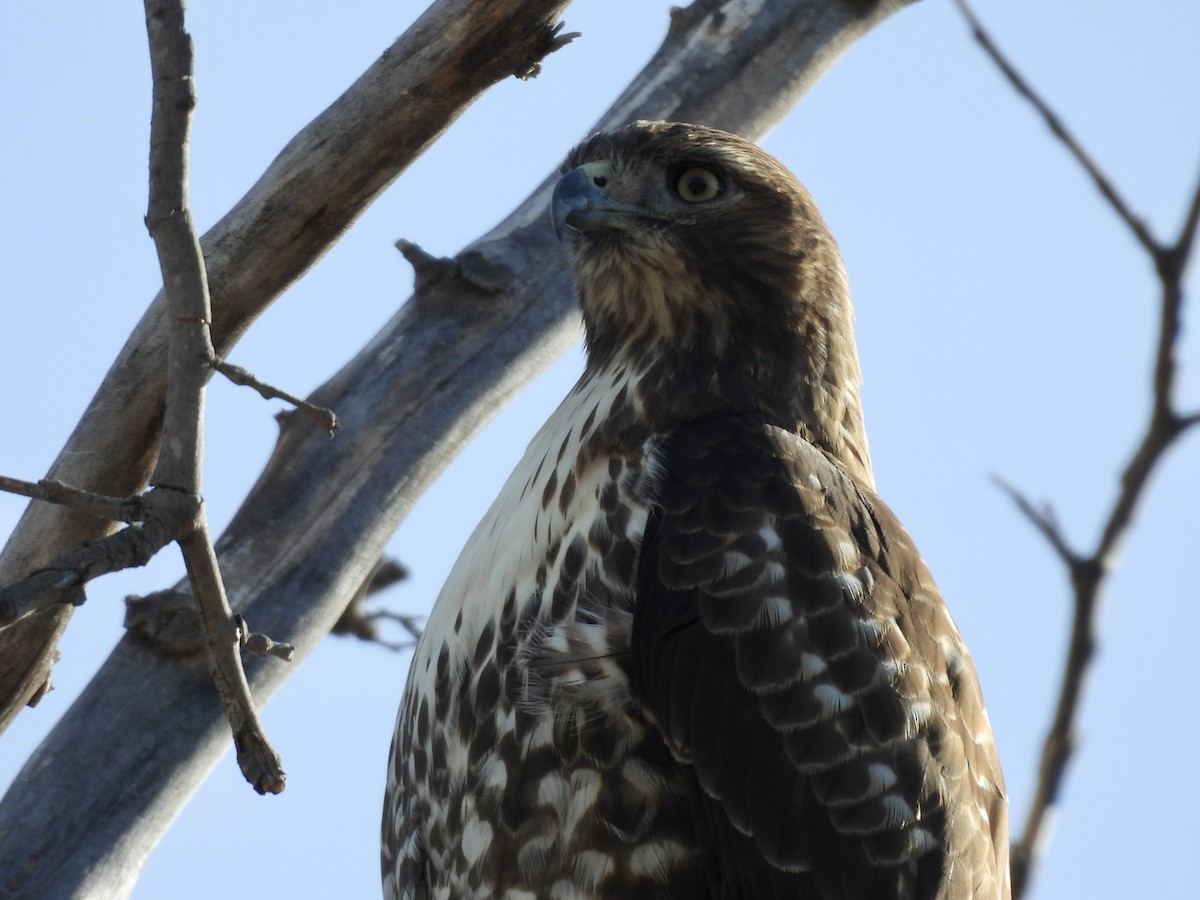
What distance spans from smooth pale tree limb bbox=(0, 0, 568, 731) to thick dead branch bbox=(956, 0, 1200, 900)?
282cm

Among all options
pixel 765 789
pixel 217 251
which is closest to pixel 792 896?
pixel 765 789

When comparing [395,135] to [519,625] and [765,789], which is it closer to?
[519,625]

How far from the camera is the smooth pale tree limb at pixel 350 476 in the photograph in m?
3.78

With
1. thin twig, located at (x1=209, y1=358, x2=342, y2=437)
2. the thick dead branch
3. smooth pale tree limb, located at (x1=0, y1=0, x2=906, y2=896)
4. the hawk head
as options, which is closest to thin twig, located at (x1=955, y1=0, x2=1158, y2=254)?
the thick dead branch

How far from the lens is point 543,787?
9.53 feet

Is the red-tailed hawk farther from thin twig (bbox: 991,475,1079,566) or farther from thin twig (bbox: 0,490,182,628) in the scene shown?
thin twig (bbox: 991,475,1079,566)

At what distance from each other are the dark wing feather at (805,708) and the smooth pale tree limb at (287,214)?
4.27 ft

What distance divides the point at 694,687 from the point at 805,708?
21 centimetres

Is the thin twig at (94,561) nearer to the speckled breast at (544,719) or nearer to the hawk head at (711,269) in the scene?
the speckled breast at (544,719)

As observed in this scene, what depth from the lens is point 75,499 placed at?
2.54 meters

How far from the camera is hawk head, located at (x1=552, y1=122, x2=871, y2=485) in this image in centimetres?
361

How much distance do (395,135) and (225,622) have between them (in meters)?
1.48

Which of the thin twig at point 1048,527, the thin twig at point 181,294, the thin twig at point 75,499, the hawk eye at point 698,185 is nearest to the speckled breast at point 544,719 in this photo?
the thin twig at point 181,294

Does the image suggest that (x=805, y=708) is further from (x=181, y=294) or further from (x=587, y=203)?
(x=587, y=203)
